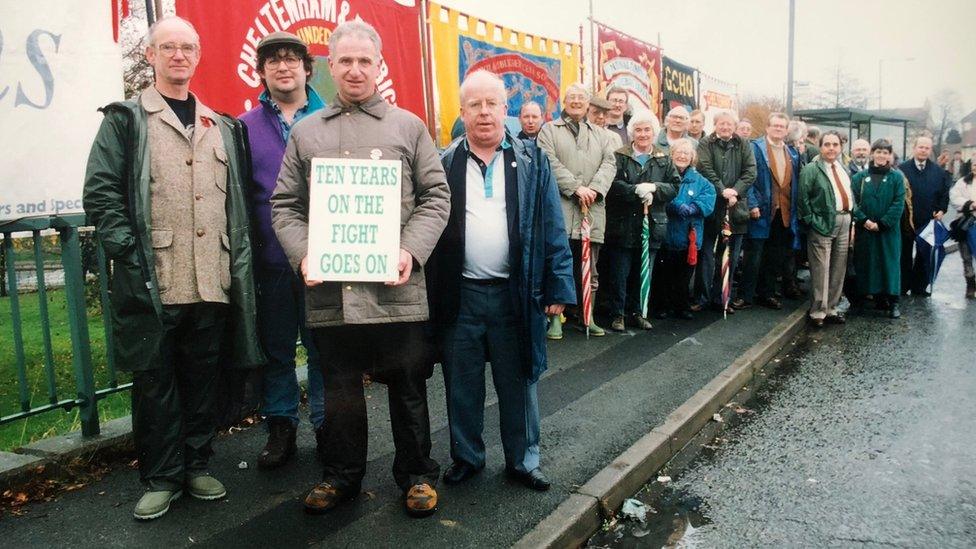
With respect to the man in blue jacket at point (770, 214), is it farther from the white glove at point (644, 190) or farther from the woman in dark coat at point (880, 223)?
the white glove at point (644, 190)

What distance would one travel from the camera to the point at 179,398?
147 inches

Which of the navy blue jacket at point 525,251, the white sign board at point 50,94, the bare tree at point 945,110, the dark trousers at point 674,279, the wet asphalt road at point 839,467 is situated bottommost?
the wet asphalt road at point 839,467

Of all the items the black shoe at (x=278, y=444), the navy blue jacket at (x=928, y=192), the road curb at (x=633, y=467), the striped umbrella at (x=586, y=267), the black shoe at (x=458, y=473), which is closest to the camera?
the road curb at (x=633, y=467)

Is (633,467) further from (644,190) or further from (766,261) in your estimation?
(766,261)

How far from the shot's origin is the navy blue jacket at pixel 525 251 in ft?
12.6

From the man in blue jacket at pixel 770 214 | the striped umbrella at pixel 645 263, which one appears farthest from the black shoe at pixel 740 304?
the striped umbrella at pixel 645 263

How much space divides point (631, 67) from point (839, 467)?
8.93 metres

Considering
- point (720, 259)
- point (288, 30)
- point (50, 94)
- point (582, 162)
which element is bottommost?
point (720, 259)

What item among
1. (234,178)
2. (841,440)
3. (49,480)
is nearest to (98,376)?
(49,480)

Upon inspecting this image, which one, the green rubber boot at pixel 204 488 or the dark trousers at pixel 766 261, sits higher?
the dark trousers at pixel 766 261

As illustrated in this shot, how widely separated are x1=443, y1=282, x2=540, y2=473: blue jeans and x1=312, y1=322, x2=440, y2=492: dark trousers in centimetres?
28

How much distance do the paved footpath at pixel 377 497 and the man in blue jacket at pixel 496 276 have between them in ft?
1.04

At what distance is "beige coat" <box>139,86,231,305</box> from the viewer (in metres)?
3.58

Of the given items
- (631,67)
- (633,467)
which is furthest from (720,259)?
(633,467)
